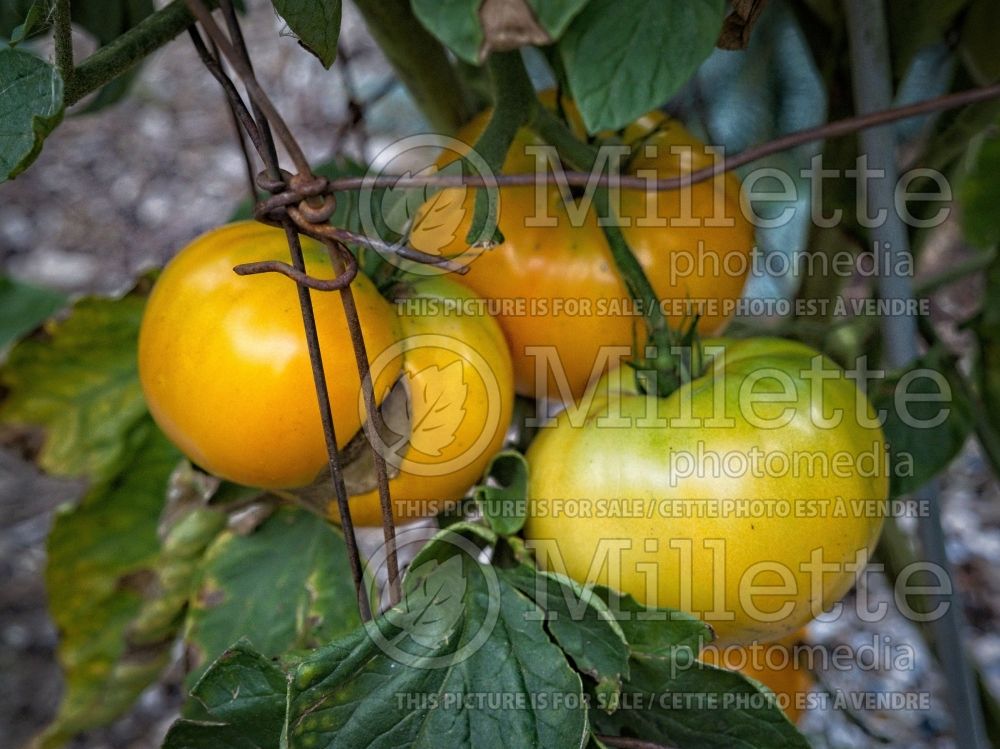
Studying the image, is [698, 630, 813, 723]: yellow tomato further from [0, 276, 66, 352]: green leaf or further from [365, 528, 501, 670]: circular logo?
[0, 276, 66, 352]: green leaf

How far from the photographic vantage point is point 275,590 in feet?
1.88

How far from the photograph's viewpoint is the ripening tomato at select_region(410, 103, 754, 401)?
21.0 inches

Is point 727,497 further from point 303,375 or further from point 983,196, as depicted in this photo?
point 983,196

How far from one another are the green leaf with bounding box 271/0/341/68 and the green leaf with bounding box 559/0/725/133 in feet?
0.29

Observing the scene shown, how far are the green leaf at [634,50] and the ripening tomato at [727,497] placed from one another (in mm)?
154

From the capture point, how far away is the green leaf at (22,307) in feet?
2.29

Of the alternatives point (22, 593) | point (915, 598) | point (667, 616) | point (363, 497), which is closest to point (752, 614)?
point (667, 616)

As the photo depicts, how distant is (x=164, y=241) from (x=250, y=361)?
4.89 ft

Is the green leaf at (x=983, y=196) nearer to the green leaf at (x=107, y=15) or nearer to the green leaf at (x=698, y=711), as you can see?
the green leaf at (x=698, y=711)

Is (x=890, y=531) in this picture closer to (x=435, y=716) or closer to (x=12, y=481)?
(x=435, y=716)

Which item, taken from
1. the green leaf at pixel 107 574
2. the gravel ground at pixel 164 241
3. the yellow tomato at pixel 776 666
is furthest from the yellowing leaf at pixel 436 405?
the gravel ground at pixel 164 241

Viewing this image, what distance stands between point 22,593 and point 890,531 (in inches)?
45.9

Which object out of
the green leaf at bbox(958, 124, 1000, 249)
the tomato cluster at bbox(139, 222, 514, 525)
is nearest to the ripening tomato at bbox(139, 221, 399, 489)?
the tomato cluster at bbox(139, 222, 514, 525)

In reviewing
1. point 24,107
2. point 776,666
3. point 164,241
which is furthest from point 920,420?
point 164,241
